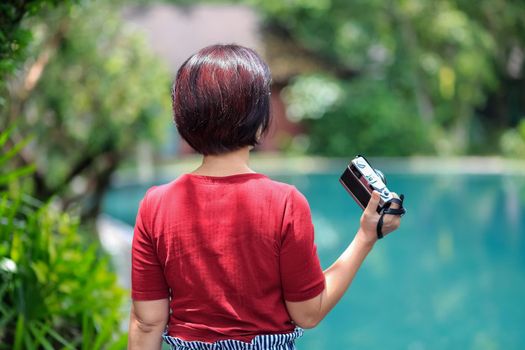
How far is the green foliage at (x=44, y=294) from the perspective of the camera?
3066mm

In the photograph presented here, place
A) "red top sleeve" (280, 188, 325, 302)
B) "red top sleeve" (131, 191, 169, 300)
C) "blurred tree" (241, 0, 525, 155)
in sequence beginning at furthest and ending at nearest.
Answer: "blurred tree" (241, 0, 525, 155) < "red top sleeve" (131, 191, 169, 300) < "red top sleeve" (280, 188, 325, 302)

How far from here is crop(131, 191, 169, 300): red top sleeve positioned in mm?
1593

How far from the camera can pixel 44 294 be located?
3250 millimetres

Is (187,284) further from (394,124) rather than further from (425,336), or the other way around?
(394,124)

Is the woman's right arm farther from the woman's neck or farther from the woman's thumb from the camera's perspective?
the woman's neck

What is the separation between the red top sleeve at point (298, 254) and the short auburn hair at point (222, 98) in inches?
7.3

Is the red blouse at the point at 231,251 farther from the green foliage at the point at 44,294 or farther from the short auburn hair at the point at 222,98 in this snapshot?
the green foliage at the point at 44,294

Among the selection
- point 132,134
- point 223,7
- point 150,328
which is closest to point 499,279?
point 132,134

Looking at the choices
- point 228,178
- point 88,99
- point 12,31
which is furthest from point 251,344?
point 88,99

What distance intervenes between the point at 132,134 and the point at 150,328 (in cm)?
591

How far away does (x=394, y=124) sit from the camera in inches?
818

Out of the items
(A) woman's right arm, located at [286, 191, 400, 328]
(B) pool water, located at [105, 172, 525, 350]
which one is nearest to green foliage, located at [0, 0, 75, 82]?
(A) woman's right arm, located at [286, 191, 400, 328]

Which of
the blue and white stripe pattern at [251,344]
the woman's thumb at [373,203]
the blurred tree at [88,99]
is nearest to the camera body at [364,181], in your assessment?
the woman's thumb at [373,203]

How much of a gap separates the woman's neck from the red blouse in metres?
0.02
